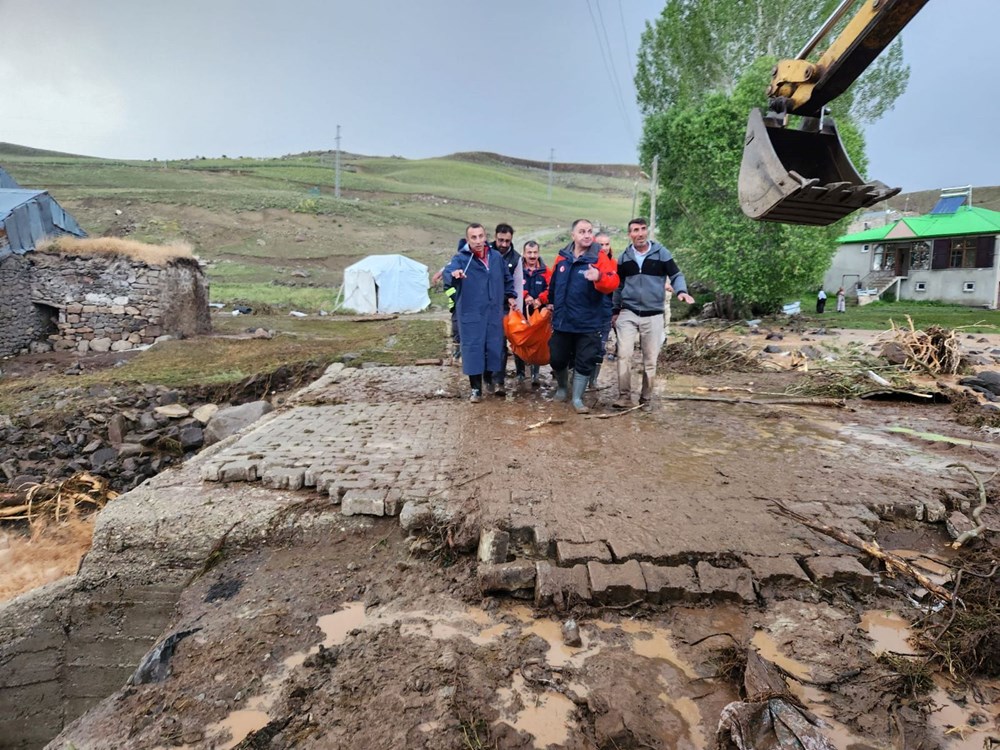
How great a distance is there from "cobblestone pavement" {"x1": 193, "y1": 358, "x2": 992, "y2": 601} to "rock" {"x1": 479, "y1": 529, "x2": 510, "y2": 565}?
0.06ft

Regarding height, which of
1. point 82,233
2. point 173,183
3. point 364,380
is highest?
point 173,183

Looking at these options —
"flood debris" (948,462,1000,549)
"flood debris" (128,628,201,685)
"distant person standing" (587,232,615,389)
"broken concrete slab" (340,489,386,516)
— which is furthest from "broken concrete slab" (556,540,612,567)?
"distant person standing" (587,232,615,389)

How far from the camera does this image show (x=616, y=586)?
2.75 metres

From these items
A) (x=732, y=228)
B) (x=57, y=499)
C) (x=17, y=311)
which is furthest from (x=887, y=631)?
(x=17, y=311)

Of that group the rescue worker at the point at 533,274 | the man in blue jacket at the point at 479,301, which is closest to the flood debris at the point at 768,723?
the man in blue jacket at the point at 479,301

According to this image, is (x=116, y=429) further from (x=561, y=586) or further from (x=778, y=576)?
(x=778, y=576)

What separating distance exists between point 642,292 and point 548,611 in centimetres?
391

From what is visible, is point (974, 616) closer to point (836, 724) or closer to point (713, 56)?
point (836, 724)

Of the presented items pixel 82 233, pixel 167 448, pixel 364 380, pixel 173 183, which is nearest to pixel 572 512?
pixel 364 380

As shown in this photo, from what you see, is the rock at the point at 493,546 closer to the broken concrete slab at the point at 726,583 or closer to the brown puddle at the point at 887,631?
the broken concrete slab at the point at 726,583

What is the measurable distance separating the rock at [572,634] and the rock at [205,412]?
6.67m

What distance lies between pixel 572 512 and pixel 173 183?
176ft

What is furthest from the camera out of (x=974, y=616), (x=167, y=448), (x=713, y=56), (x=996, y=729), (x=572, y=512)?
(x=713, y=56)

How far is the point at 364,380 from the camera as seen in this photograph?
766 cm
